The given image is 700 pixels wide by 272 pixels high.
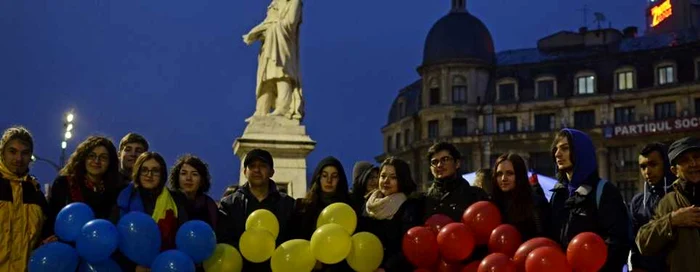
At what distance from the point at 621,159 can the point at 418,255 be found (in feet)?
150

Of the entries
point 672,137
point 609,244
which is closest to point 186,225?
point 609,244

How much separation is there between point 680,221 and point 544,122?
46.8m

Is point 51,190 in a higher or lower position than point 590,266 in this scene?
higher

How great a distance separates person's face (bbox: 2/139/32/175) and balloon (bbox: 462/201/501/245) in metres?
3.53

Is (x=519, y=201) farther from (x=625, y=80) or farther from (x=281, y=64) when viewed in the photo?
(x=625, y=80)

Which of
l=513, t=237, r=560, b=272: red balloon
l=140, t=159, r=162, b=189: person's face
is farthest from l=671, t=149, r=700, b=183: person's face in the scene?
l=140, t=159, r=162, b=189: person's face

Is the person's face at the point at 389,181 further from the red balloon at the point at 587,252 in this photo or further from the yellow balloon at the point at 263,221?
the red balloon at the point at 587,252

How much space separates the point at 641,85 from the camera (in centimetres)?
4916

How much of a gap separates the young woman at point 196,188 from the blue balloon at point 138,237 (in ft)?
2.22

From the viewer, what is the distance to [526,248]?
222 inches

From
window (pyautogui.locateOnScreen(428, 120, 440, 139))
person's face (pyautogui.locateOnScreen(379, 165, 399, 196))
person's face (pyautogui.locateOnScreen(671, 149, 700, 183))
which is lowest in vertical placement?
person's face (pyautogui.locateOnScreen(379, 165, 399, 196))

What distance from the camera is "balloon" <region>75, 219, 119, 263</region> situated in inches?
223

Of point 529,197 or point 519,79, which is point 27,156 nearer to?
point 529,197

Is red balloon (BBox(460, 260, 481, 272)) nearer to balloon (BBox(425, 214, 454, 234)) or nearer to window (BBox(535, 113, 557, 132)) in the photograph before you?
balloon (BBox(425, 214, 454, 234))
